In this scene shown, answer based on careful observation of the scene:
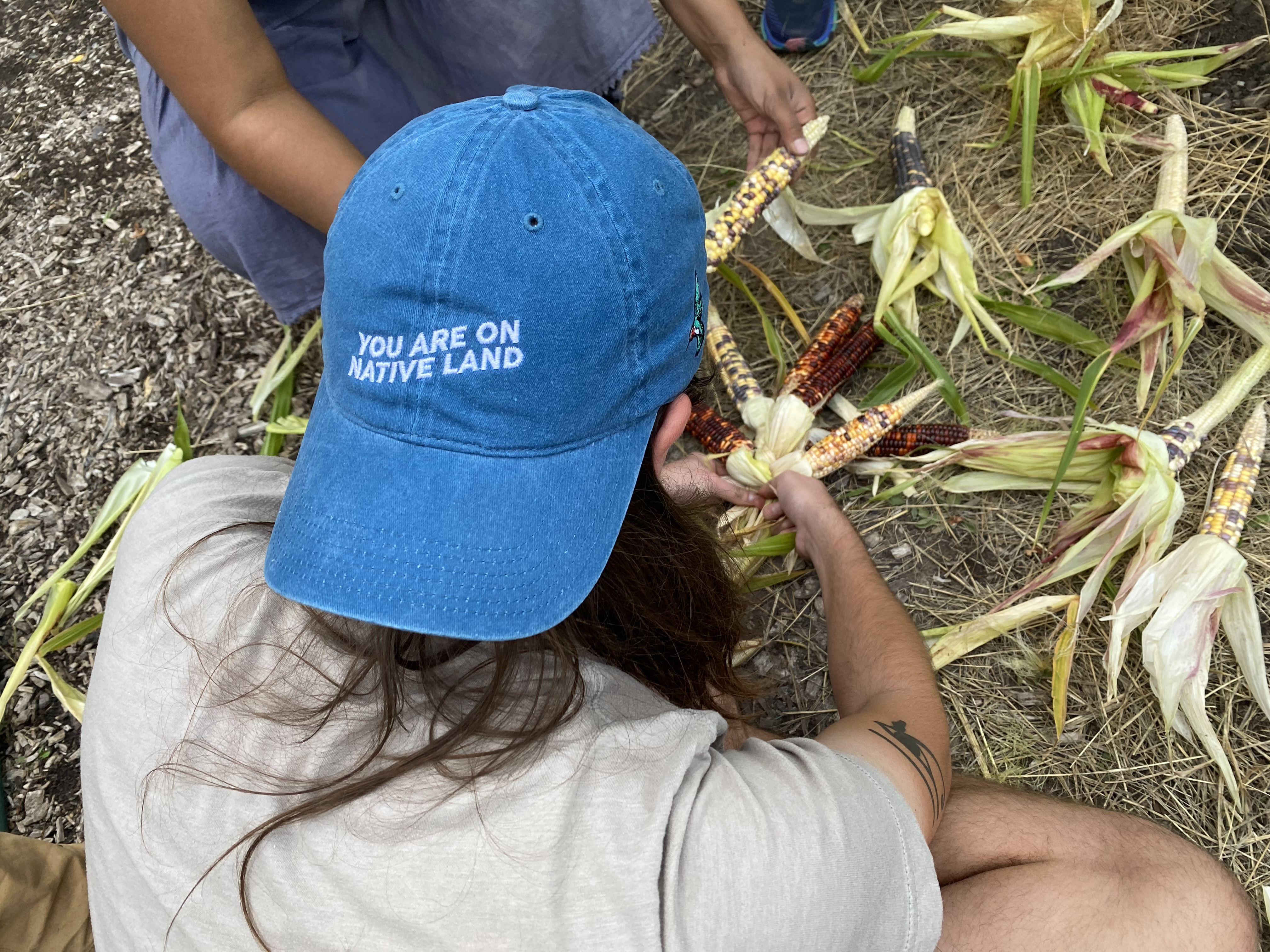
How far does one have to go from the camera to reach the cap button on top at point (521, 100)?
97 cm

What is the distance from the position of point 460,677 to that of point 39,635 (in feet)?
4.88

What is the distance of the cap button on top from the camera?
3.18 ft

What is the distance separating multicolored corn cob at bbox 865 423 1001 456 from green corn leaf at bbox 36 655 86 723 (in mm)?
1880

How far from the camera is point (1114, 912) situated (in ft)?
4.13

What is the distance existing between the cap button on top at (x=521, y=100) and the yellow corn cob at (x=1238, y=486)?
147cm

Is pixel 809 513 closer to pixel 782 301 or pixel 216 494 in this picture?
pixel 782 301

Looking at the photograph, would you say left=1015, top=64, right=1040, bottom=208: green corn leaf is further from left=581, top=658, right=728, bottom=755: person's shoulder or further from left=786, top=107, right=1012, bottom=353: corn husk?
left=581, top=658, right=728, bottom=755: person's shoulder

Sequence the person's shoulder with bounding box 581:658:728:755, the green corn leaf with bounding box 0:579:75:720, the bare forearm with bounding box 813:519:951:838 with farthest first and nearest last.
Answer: the green corn leaf with bounding box 0:579:75:720 → the bare forearm with bounding box 813:519:951:838 → the person's shoulder with bounding box 581:658:728:755

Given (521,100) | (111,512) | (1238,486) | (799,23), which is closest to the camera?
(521,100)

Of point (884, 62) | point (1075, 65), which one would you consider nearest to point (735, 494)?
point (884, 62)

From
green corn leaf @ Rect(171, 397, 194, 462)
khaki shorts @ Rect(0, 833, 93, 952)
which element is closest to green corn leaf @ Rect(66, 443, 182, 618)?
green corn leaf @ Rect(171, 397, 194, 462)

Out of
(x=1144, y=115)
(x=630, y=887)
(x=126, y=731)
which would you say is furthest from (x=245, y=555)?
(x=1144, y=115)

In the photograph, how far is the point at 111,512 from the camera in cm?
209

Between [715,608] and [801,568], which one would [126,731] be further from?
[801,568]
